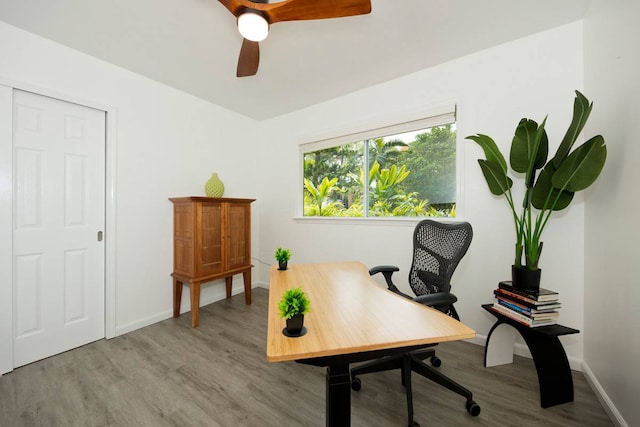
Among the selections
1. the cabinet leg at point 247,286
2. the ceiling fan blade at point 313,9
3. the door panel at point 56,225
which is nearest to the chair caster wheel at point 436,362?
the cabinet leg at point 247,286

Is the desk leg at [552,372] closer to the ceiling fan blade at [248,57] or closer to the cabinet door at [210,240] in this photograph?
the ceiling fan blade at [248,57]

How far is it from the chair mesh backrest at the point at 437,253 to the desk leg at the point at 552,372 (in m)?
0.72

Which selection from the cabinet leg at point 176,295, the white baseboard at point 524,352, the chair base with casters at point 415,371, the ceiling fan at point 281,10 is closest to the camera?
the ceiling fan at point 281,10

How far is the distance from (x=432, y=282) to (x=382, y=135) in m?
1.80

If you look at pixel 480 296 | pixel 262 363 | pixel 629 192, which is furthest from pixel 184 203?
pixel 629 192

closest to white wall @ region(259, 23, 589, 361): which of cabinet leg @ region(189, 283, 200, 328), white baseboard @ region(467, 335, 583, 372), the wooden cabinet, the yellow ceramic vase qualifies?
white baseboard @ region(467, 335, 583, 372)

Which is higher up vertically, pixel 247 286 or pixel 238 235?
pixel 238 235

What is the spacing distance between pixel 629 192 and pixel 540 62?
4.27 ft

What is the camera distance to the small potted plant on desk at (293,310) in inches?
36.0

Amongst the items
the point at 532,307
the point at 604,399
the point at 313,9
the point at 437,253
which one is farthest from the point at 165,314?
the point at 604,399

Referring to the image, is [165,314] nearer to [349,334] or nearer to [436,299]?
[349,334]

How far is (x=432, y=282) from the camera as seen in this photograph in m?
1.72

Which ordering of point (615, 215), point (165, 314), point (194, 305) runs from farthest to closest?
1. point (165, 314)
2. point (194, 305)
3. point (615, 215)

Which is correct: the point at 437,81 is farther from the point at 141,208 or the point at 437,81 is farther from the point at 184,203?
the point at 141,208
